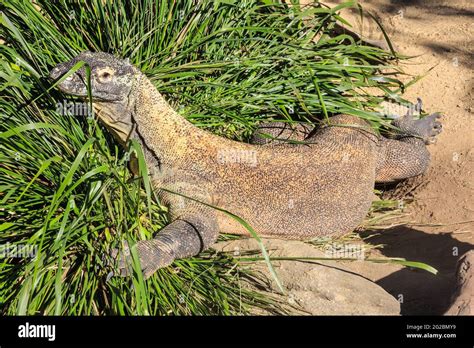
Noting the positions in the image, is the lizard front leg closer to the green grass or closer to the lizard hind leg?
the green grass

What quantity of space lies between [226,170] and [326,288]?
4.14ft

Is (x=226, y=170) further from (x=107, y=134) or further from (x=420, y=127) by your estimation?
(x=420, y=127)

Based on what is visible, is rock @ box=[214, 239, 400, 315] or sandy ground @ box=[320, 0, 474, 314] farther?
sandy ground @ box=[320, 0, 474, 314]

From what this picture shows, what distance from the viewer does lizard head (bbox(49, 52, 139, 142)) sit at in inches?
203

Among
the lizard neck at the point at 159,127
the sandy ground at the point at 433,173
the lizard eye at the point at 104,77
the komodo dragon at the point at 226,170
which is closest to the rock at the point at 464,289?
the sandy ground at the point at 433,173

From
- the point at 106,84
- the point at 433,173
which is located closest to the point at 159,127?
the point at 106,84

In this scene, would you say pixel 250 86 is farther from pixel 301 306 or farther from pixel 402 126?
pixel 301 306

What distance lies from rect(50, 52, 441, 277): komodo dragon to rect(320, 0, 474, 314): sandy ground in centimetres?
62

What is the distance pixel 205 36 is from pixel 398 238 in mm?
2418

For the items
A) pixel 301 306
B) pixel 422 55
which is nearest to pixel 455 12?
pixel 422 55

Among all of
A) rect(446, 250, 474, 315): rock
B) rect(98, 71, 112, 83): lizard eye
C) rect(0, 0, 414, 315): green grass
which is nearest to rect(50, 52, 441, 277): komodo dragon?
rect(98, 71, 112, 83): lizard eye

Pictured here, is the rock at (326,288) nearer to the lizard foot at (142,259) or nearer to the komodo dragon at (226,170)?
the komodo dragon at (226,170)

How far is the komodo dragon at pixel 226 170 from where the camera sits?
5.28 m

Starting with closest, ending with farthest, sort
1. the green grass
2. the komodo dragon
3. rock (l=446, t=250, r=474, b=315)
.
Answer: rock (l=446, t=250, r=474, b=315) → the green grass → the komodo dragon
